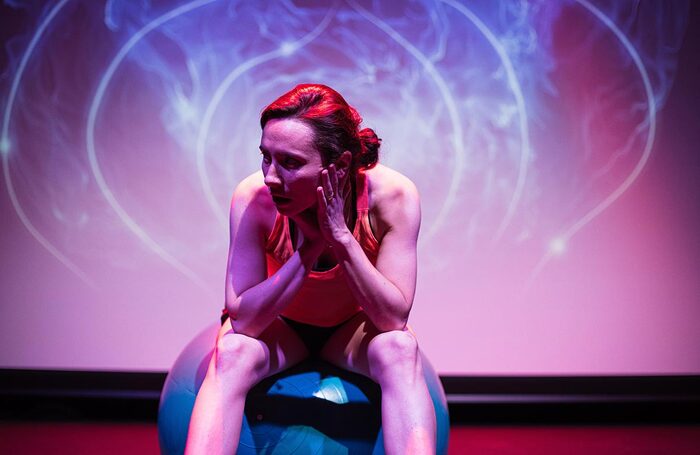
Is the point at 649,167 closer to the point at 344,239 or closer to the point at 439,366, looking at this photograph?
the point at 439,366

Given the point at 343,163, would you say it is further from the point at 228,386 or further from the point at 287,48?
the point at 287,48

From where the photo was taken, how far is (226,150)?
280 cm

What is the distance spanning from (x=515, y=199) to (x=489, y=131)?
28cm

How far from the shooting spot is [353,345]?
5.89ft

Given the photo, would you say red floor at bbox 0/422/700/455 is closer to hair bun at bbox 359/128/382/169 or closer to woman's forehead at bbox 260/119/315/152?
hair bun at bbox 359/128/382/169

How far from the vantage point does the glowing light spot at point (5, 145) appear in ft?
9.29

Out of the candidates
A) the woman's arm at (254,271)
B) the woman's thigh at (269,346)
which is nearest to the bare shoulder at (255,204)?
the woman's arm at (254,271)

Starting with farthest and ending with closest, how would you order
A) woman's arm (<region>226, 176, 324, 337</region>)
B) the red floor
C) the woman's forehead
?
the red floor, woman's arm (<region>226, 176, 324, 337</region>), the woman's forehead

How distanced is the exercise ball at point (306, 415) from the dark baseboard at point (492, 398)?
3.88 feet

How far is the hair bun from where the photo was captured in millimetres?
1718

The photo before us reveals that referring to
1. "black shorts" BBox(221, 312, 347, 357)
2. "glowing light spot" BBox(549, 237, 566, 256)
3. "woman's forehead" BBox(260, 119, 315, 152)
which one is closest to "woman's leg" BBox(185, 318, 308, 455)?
"black shorts" BBox(221, 312, 347, 357)

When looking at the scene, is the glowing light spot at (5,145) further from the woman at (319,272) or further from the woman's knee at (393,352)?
the woman's knee at (393,352)

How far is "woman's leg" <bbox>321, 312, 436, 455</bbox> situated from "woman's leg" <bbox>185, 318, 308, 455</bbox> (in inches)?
9.7

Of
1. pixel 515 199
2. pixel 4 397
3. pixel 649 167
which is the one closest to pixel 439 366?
pixel 515 199
